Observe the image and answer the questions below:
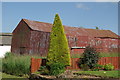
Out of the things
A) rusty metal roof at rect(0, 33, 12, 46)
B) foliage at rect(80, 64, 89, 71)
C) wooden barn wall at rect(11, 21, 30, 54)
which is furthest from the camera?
rusty metal roof at rect(0, 33, 12, 46)

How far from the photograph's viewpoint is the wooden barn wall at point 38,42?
26766 mm

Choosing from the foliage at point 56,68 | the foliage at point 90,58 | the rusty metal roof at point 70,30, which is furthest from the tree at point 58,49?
the rusty metal roof at point 70,30

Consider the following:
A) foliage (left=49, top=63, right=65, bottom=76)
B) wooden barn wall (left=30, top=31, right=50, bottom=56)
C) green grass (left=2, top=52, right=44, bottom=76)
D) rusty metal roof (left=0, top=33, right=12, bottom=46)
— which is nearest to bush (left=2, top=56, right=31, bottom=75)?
green grass (left=2, top=52, right=44, bottom=76)

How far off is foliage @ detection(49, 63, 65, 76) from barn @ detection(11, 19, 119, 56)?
39.1 ft

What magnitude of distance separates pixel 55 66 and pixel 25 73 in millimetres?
3390

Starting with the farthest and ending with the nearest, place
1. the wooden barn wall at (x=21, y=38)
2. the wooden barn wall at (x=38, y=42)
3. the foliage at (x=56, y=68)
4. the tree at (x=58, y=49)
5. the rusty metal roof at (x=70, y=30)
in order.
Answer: the wooden barn wall at (x=21, y=38) → the rusty metal roof at (x=70, y=30) → the wooden barn wall at (x=38, y=42) → the tree at (x=58, y=49) → the foliage at (x=56, y=68)

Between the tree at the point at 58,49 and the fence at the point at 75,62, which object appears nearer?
the tree at the point at 58,49

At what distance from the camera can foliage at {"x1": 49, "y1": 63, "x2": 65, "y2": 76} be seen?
575 inches

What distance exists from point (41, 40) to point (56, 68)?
496 inches

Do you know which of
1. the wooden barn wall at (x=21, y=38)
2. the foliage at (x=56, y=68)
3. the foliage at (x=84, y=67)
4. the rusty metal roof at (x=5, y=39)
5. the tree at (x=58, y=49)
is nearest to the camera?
the foliage at (x=56, y=68)

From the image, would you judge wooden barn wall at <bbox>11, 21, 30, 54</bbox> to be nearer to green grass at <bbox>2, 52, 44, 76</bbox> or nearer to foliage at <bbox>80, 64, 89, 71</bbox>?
green grass at <bbox>2, 52, 44, 76</bbox>

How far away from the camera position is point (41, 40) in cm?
2706

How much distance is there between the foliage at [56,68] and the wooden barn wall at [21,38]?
1279 centimetres

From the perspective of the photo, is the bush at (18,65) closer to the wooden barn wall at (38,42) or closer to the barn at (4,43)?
the wooden barn wall at (38,42)
